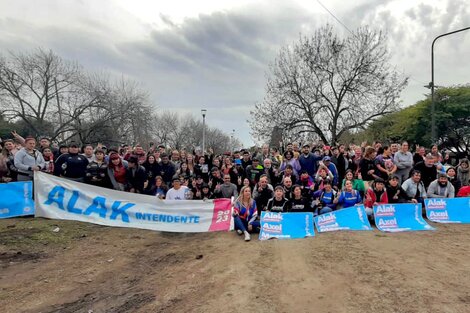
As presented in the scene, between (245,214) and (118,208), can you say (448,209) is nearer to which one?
(245,214)

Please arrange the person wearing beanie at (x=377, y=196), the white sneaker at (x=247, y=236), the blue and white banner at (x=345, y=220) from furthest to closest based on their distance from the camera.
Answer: the person wearing beanie at (x=377, y=196), the blue and white banner at (x=345, y=220), the white sneaker at (x=247, y=236)

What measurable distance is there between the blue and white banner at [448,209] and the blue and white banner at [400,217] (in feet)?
→ 1.81

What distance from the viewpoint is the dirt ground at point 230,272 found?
430 cm

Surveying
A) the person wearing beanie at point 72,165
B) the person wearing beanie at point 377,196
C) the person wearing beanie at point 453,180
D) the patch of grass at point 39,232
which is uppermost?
the person wearing beanie at point 72,165

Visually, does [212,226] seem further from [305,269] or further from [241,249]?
[305,269]

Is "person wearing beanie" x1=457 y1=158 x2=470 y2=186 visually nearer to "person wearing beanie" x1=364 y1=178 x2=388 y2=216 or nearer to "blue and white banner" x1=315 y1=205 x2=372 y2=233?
"person wearing beanie" x1=364 y1=178 x2=388 y2=216

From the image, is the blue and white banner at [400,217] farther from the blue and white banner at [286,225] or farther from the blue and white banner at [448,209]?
the blue and white banner at [286,225]

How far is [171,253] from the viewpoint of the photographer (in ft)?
21.7

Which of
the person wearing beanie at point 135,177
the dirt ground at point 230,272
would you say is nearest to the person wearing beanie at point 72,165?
the person wearing beanie at point 135,177

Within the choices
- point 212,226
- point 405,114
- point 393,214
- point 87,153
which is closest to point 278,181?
point 212,226

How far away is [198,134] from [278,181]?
6107cm

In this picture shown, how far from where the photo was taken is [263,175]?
8.50m

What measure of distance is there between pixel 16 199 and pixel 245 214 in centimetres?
594

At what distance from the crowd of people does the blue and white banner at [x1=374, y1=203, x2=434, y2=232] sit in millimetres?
274
